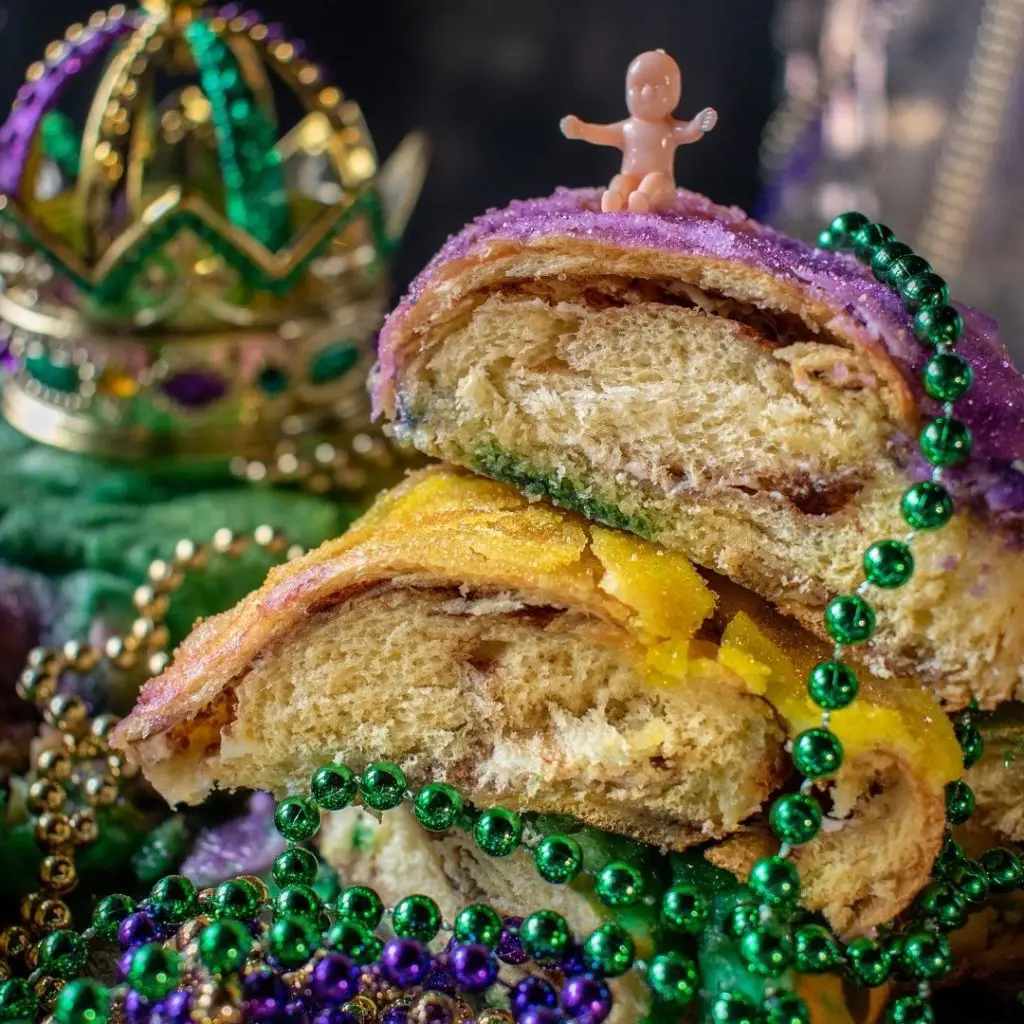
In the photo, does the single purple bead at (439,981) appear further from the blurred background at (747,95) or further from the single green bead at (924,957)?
the blurred background at (747,95)

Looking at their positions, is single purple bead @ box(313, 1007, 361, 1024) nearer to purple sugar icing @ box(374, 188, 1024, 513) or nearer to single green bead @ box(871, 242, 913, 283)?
purple sugar icing @ box(374, 188, 1024, 513)

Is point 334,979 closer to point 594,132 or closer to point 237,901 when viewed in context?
point 237,901

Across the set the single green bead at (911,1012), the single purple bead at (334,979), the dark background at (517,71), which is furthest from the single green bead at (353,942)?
the dark background at (517,71)

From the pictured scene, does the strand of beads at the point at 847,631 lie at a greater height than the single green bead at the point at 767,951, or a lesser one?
greater

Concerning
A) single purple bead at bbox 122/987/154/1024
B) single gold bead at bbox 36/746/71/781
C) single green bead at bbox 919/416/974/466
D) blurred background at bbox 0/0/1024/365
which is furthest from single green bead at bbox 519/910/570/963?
blurred background at bbox 0/0/1024/365

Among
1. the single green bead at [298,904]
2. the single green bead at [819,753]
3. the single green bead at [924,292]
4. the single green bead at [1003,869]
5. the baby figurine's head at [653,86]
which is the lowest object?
the single green bead at [298,904]
